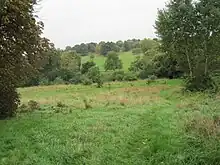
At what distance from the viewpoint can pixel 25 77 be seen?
21.6 metres

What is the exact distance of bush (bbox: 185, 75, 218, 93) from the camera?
3572 cm

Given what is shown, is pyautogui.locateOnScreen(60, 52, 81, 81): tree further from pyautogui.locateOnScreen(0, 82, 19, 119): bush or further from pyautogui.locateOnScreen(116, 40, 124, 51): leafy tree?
pyautogui.locateOnScreen(116, 40, 124, 51): leafy tree

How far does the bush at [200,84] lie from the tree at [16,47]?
62.0 ft

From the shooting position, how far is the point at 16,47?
66.8ft

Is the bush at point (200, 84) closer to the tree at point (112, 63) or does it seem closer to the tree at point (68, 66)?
the tree at point (68, 66)

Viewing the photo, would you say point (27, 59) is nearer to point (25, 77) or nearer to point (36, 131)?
point (25, 77)

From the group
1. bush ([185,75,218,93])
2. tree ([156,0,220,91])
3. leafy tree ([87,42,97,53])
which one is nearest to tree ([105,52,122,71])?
leafy tree ([87,42,97,53])

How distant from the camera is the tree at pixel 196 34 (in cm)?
3825

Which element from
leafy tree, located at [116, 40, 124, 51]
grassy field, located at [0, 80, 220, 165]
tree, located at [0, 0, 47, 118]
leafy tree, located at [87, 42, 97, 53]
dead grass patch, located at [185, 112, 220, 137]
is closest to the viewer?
grassy field, located at [0, 80, 220, 165]

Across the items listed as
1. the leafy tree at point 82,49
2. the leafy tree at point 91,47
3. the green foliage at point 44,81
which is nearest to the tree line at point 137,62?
the green foliage at point 44,81

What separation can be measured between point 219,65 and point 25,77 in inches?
1233

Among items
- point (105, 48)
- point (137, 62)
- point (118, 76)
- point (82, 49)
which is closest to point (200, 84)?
point (118, 76)

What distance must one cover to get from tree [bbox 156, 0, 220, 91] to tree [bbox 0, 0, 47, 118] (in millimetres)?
19606

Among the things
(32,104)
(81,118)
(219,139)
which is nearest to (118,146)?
(219,139)
